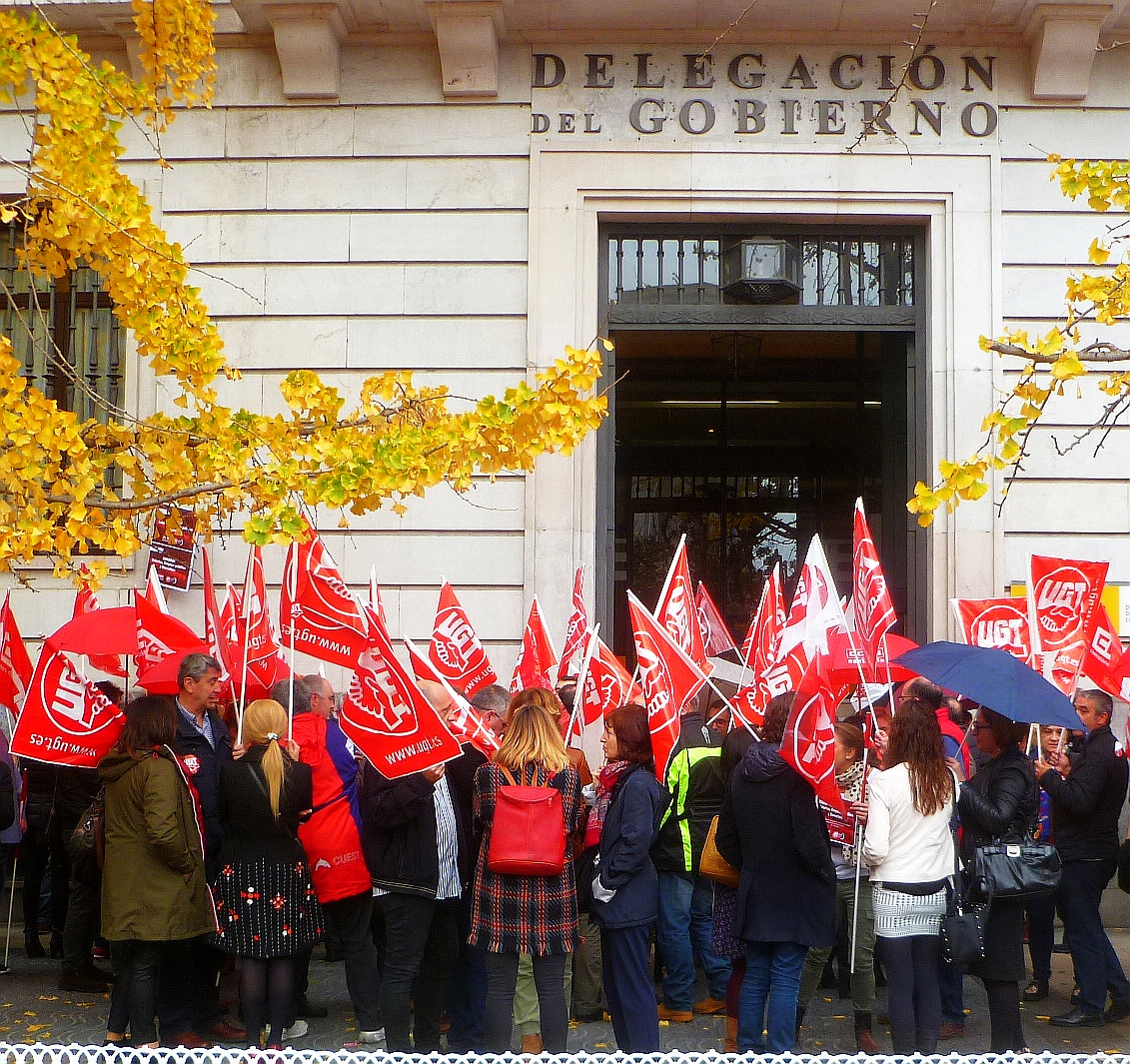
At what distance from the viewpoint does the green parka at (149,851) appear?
6180 millimetres

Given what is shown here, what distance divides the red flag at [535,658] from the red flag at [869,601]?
6.47ft

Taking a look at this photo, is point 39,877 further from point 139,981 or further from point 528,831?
point 528,831

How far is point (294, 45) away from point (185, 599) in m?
4.56

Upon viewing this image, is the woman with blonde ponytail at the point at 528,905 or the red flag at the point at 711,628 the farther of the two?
the red flag at the point at 711,628

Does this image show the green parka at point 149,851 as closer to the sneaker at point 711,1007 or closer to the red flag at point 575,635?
the sneaker at point 711,1007

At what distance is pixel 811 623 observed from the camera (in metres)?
7.01

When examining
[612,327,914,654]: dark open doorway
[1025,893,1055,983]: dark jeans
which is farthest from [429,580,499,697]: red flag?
[612,327,914,654]: dark open doorway

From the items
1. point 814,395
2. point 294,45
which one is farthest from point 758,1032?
point 814,395

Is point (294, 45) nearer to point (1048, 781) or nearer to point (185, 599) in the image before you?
point (185, 599)

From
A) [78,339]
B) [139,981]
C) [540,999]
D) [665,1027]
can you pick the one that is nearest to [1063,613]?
[665,1027]

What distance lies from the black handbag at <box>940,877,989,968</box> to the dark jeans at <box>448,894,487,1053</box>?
2267mm

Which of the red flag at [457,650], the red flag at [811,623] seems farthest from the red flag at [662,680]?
the red flag at [457,650]

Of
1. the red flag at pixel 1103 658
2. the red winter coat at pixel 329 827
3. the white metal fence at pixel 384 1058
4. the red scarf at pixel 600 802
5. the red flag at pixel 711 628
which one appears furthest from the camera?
the red flag at pixel 711 628

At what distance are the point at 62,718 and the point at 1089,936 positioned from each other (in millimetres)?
5768
